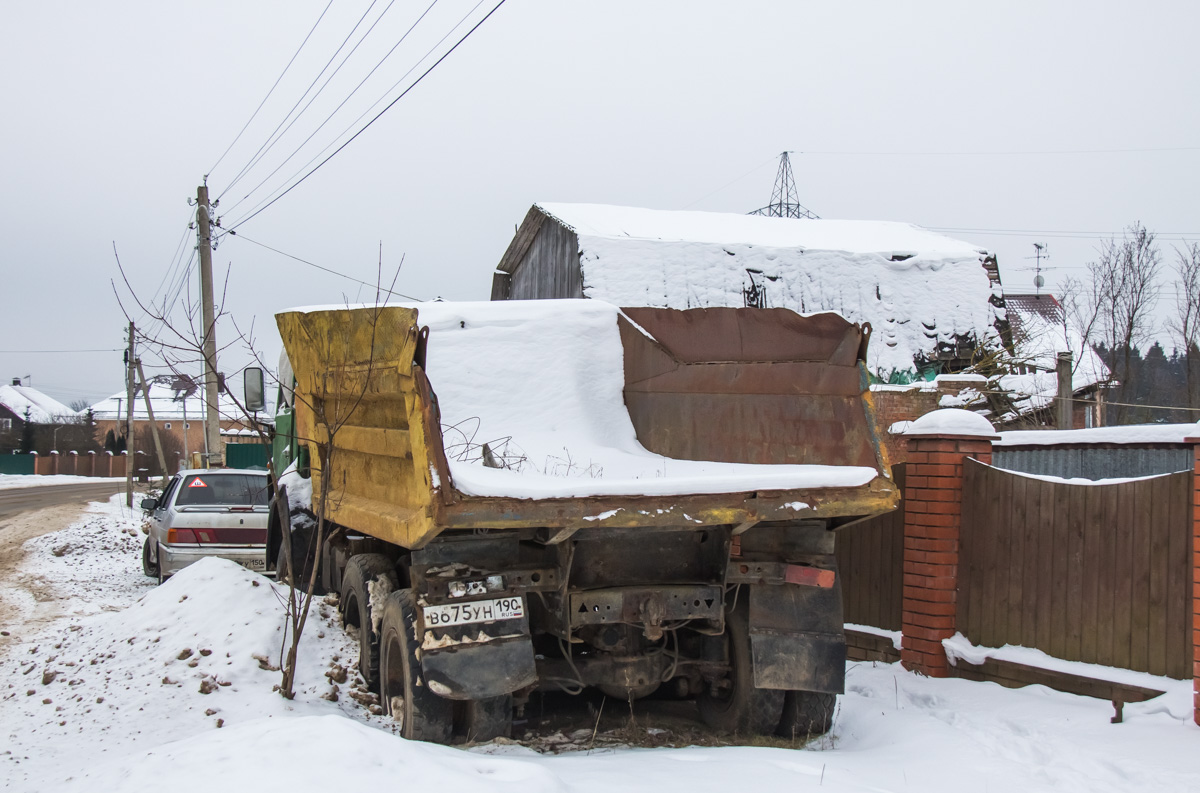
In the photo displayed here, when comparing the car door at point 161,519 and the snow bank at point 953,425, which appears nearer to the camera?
the snow bank at point 953,425

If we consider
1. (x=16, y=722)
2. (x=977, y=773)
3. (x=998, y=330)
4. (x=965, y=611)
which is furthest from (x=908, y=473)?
(x=998, y=330)

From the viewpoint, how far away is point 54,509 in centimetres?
2633

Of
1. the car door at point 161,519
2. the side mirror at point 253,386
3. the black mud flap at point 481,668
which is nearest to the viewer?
the black mud flap at point 481,668

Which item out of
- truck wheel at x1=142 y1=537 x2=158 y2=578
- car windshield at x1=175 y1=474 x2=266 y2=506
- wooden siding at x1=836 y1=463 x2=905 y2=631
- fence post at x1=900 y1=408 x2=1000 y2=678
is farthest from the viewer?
truck wheel at x1=142 y1=537 x2=158 y2=578

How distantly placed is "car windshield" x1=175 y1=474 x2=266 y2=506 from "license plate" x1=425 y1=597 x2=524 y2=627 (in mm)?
7485

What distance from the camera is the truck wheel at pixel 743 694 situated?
4980 millimetres

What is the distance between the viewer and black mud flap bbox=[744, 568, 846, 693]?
15.7 ft

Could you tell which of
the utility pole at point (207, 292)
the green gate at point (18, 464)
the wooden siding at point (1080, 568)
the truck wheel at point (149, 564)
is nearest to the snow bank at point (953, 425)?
the wooden siding at point (1080, 568)

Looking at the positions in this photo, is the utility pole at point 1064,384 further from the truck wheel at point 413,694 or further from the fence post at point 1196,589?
the truck wheel at point 413,694

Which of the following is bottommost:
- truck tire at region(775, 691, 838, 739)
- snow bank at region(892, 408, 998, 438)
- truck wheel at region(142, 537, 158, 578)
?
truck wheel at region(142, 537, 158, 578)

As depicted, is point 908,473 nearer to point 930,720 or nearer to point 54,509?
point 930,720

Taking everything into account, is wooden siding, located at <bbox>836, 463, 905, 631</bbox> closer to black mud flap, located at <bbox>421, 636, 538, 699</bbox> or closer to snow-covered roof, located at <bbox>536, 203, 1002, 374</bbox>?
black mud flap, located at <bbox>421, 636, 538, 699</bbox>

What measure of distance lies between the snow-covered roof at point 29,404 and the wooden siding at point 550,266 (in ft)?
263

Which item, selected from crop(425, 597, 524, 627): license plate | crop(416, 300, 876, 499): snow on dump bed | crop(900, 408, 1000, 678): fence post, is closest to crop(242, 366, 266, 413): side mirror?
crop(416, 300, 876, 499): snow on dump bed
